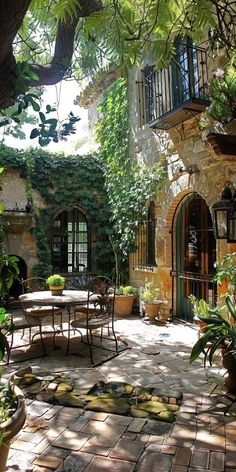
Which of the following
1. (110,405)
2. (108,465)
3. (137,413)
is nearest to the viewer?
(108,465)

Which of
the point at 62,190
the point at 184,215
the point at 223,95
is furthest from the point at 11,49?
the point at 62,190

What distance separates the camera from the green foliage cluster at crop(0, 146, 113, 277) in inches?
317

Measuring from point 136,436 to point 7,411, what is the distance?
1049mm

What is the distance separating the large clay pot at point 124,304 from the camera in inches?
278

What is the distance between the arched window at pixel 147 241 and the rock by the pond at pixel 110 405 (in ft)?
13.3

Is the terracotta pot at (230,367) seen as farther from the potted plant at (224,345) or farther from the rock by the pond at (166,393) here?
the rock by the pond at (166,393)

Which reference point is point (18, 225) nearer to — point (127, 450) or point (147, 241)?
point (147, 241)

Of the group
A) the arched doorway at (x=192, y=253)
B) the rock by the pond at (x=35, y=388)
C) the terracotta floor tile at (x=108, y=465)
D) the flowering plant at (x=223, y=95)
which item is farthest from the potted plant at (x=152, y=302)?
the terracotta floor tile at (x=108, y=465)

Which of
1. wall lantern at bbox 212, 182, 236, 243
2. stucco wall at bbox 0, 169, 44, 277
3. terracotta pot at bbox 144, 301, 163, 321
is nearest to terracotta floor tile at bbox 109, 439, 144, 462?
wall lantern at bbox 212, 182, 236, 243

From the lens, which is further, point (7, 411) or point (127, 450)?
point (127, 450)

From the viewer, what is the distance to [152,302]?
20.9 feet

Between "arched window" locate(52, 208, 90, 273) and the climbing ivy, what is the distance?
0.85 metres

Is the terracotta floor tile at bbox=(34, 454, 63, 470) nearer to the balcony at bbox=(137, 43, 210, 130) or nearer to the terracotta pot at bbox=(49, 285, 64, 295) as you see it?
the terracotta pot at bbox=(49, 285, 64, 295)

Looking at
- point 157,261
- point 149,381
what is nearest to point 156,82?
point 157,261
